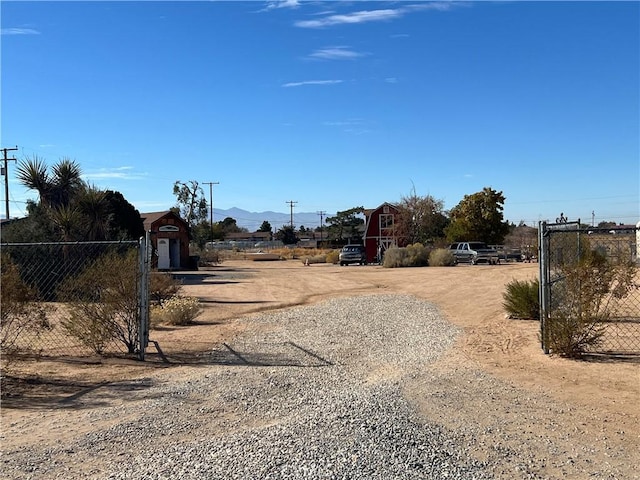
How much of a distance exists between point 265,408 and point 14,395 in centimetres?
325

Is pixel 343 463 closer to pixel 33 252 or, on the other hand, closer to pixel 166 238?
pixel 33 252

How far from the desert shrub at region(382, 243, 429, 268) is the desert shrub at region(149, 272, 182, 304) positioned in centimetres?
3086

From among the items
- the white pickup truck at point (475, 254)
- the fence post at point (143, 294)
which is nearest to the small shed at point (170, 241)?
the white pickup truck at point (475, 254)

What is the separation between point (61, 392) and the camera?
791 cm

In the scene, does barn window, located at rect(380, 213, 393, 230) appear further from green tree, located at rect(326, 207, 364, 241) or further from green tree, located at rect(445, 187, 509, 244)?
green tree, located at rect(326, 207, 364, 241)

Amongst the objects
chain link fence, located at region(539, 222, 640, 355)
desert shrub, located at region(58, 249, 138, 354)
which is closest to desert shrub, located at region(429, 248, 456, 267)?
chain link fence, located at region(539, 222, 640, 355)

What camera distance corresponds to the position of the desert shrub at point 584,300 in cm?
933

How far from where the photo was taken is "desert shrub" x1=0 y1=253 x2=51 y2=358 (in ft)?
28.1

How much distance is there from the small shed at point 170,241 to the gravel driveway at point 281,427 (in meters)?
39.0

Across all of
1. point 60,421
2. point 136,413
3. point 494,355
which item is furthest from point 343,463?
point 494,355

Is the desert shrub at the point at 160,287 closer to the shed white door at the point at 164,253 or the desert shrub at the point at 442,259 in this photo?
the desert shrub at the point at 442,259

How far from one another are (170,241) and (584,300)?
4250 centimetres

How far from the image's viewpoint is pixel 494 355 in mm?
10055

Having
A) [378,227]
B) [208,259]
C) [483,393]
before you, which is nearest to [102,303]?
[483,393]
